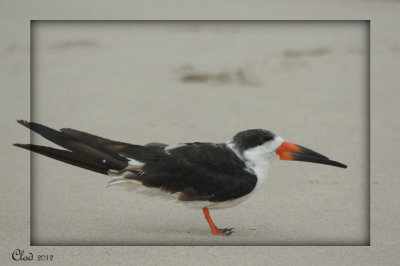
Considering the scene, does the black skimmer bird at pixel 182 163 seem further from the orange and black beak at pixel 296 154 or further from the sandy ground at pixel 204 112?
the sandy ground at pixel 204 112

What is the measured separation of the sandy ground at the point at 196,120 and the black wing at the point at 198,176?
0.29m

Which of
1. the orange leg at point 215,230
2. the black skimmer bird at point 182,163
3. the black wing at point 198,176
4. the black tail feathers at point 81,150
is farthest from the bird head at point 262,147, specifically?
the black tail feathers at point 81,150

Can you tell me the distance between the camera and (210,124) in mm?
5965

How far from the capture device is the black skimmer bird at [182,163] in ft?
11.6

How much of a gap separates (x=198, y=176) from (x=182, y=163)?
12cm

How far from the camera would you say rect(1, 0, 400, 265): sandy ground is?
3748mm

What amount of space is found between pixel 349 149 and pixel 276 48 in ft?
9.86

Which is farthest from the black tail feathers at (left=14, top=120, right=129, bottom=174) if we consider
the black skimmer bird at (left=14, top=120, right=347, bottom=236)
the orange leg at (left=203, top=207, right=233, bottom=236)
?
the orange leg at (left=203, top=207, right=233, bottom=236)

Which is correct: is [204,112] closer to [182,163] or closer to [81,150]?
[182,163]

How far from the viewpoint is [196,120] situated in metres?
6.04

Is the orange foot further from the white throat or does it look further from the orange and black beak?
the orange and black beak

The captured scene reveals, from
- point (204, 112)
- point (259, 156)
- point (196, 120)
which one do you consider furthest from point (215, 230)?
point (204, 112)

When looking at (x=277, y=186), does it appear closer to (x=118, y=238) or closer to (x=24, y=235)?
(x=118, y=238)

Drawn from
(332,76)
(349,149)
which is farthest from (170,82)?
(349,149)
